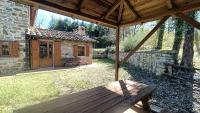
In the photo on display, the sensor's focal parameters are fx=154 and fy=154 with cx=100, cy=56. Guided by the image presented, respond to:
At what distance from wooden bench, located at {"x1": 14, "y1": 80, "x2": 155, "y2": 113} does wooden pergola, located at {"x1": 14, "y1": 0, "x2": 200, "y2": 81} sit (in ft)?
5.44

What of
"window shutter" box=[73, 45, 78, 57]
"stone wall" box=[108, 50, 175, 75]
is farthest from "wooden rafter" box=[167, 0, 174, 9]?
"window shutter" box=[73, 45, 78, 57]

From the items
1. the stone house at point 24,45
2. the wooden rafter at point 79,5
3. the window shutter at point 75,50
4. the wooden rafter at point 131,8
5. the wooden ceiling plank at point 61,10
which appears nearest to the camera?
the wooden ceiling plank at point 61,10

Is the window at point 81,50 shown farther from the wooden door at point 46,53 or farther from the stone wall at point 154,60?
the stone wall at point 154,60

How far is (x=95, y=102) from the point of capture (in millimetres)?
2326

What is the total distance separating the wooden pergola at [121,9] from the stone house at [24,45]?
25.2ft

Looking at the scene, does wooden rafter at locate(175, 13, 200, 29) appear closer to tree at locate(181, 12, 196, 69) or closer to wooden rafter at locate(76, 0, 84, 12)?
wooden rafter at locate(76, 0, 84, 12)

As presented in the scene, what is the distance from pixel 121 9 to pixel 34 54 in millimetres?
9280

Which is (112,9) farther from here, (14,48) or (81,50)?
(81,50)

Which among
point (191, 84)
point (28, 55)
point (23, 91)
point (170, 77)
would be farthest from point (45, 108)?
point (28, 55)

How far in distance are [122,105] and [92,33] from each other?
25817 mm

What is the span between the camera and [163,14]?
3336 millimetres

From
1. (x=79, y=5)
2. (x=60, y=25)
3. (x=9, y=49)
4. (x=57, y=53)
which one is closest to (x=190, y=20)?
(x=79, y=5)

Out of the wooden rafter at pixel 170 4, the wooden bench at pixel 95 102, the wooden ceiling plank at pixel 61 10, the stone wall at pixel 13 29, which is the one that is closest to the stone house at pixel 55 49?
the stone wall at pixel 13 29

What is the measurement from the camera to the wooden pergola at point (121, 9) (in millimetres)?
2875
